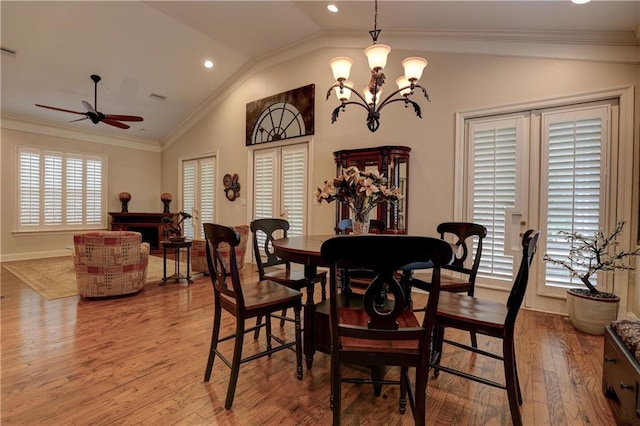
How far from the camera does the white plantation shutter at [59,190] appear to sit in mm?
6203

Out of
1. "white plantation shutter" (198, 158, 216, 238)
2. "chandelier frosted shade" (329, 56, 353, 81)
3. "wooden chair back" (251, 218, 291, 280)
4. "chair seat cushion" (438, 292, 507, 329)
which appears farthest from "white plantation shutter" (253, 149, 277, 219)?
"chair seat cushion" (438, 292, 507, 329)

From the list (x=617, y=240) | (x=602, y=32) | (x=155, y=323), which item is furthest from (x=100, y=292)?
(x=602, y=32)

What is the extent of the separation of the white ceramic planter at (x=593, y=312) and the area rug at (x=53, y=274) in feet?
16.6

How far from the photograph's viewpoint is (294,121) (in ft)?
17.2

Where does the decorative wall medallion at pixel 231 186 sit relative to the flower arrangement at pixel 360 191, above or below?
above

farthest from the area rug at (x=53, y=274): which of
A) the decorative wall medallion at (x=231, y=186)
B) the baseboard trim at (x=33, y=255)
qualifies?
the decorative wall medallion at (x=231, y=186)

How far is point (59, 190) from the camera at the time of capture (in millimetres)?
6629

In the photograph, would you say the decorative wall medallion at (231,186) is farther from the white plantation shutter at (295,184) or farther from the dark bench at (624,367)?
the dark bench at (624,367)

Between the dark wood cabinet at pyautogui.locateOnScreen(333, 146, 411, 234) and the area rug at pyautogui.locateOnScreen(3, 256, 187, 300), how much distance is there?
11.2 feet

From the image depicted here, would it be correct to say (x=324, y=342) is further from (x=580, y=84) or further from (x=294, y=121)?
(x=294, y=121)

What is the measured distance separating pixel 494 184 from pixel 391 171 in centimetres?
119

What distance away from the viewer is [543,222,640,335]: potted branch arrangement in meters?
2.74

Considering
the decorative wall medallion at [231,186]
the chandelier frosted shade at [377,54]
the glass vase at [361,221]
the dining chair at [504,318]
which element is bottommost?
the dining chair at [504,318]

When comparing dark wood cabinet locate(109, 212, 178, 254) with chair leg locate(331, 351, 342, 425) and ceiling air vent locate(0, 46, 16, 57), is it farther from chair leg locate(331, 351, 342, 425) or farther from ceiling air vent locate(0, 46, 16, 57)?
chair leg locate(331, 351, 342, 425)
